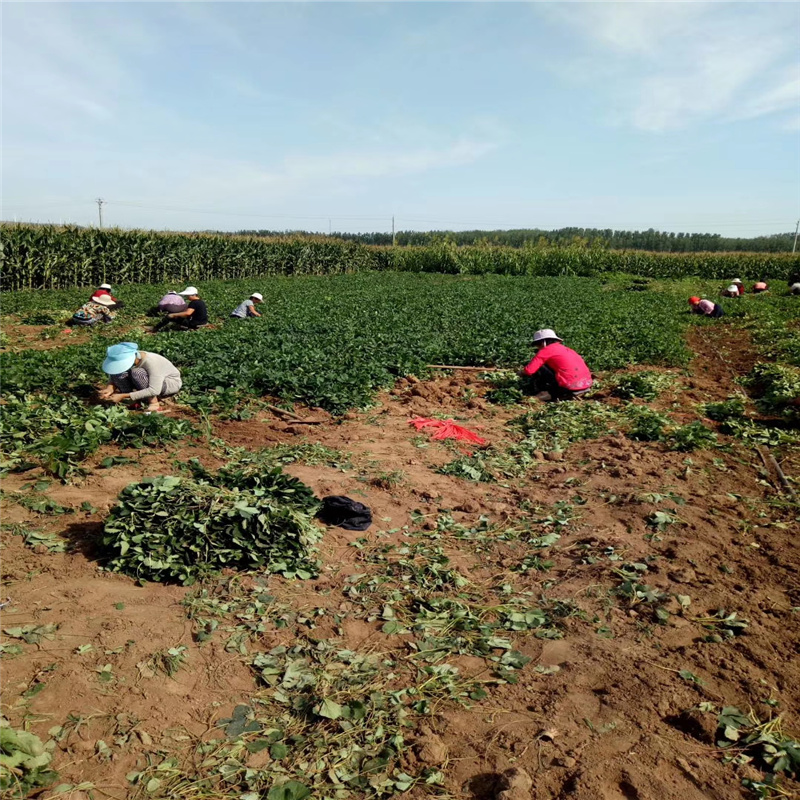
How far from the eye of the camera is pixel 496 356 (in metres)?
11.4

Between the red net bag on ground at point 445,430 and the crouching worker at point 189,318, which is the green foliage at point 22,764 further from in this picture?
the crouching worker at point 189,318

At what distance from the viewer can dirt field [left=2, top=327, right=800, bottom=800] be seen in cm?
286

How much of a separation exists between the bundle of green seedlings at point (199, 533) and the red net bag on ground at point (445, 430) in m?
3.35

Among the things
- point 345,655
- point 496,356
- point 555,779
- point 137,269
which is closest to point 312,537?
point 345,655

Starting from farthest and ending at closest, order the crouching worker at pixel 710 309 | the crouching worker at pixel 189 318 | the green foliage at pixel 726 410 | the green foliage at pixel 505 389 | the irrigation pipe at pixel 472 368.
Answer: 1. the crouching worker at pixel 710 309
2. the crouching worker at pixel 189 318
3. the irrigation pipe at pixel 472 368
4. the green foliage at pixel 505 389
5. the green foliage at pixel 726 410

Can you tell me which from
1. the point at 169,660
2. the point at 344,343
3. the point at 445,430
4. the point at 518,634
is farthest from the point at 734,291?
the point at 169,660

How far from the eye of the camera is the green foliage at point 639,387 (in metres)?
9.44

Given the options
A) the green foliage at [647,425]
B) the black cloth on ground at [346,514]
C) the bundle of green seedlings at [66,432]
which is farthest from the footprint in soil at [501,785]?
the green foliage at [647,425]

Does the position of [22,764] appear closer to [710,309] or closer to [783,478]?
[783,478]

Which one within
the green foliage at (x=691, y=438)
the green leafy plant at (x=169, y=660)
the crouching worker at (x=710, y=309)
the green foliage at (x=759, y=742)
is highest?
the crouching worker at (x=710, y=309)

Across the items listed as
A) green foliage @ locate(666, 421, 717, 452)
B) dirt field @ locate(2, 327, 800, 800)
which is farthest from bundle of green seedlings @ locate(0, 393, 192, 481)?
green foliage @ locate(666, 421, 717, 452)

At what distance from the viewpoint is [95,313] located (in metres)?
14.0

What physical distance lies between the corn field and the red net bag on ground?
68.9ft

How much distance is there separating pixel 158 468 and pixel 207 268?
92.7ft
